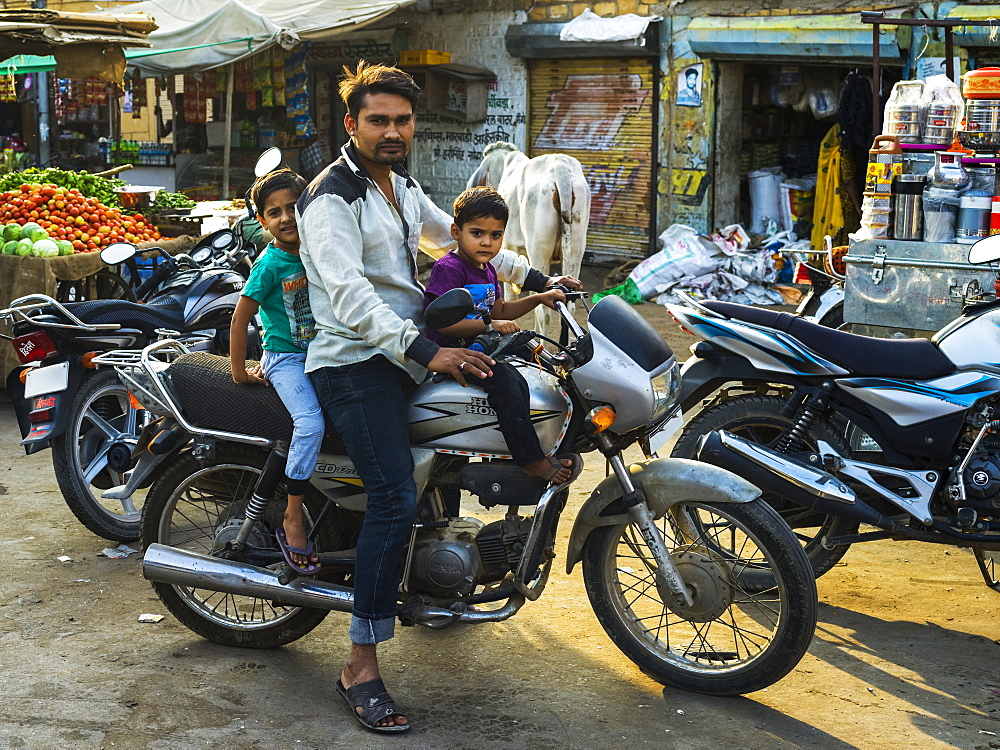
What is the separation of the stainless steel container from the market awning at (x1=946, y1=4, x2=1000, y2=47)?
5.02 m

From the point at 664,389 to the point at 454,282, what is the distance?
0.75m

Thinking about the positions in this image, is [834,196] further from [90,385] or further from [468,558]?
[468,558]

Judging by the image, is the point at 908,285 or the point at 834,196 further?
the point at 834,196

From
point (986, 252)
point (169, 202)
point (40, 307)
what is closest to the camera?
point (986, 252)

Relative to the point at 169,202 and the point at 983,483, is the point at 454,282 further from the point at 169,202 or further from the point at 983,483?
the point at 169,202

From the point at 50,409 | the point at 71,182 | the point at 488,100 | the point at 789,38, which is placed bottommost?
the point at 50,409

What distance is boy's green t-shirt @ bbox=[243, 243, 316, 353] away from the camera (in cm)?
367

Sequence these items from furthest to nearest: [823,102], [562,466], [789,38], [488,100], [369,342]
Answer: [488,100] < [823,102] < [789,38] < [562,466] < [369,342]

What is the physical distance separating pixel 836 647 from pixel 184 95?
13428 millimetres

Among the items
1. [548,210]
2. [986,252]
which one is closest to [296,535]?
[986,252]

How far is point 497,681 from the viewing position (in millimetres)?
3730

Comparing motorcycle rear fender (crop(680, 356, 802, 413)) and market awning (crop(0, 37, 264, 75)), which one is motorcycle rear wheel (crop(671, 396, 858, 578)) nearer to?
motorcycle rear fender (crop(680, 356, 802, 413))

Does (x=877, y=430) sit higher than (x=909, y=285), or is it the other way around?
(x=909, y=285)

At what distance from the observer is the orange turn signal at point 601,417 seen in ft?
10.9
